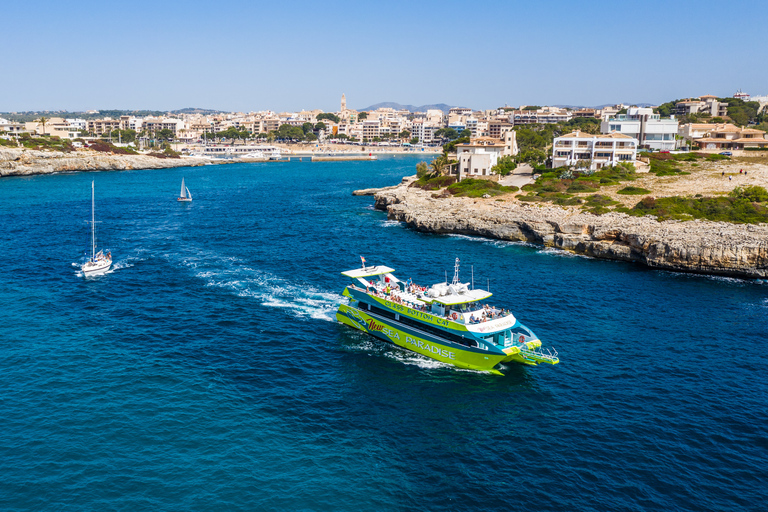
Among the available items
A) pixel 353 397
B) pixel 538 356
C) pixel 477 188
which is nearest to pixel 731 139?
pixel 477 188

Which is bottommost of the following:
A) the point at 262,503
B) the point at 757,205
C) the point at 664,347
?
the point at 262,503

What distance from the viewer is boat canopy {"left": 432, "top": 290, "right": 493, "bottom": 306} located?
4825cm

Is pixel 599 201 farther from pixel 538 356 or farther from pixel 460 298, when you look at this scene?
pixel 538 356

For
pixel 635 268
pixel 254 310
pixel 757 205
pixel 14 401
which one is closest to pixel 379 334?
pixel 254 310

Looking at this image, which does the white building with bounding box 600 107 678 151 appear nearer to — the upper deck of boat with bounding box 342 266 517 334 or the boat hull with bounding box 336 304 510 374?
the upper deck of boat with bounding box 342 266 517 334

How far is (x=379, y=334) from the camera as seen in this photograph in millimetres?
52875

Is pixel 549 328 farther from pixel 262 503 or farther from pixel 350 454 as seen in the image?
pixel 262 503

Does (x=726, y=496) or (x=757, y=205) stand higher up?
(x=757, y=205)

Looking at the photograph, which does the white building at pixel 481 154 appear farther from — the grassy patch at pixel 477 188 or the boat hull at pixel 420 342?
the boat hull at pixel 420 342

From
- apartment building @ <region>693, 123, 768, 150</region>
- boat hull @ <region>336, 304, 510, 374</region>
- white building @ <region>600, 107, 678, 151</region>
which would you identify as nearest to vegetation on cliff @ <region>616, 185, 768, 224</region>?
boat hull @ <region>336, 304, 510, 374</region>

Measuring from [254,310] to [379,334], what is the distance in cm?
1446

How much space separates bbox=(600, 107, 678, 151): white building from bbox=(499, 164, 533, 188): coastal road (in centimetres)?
2933

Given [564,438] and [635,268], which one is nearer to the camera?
[564,438]

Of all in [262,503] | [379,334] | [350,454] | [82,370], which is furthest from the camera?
[379,334]
